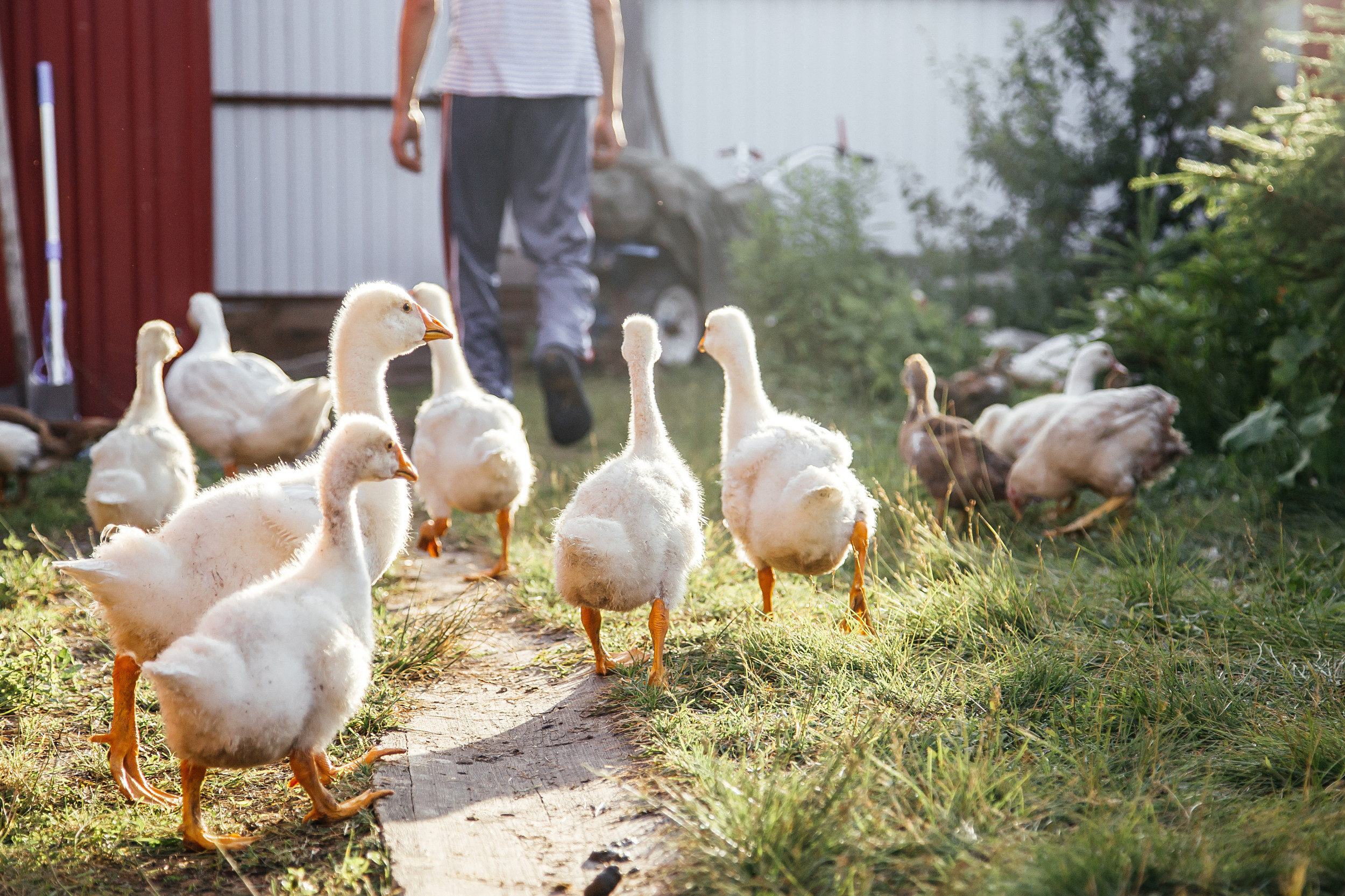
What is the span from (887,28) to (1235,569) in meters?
9.79

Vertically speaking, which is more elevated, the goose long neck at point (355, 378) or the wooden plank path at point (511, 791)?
the goose long neck at point (355, 378)

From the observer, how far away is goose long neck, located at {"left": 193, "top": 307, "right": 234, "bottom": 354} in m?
6.17

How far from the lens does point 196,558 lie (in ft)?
9.73

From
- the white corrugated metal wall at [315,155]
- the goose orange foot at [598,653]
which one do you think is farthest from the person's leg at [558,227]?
the white corrugated metal wall at [315,155]

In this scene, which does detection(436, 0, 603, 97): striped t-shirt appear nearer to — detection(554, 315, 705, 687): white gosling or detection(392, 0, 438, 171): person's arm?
detection(392, 0, 438, 171): person's arm

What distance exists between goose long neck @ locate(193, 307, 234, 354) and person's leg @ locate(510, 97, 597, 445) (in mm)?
1872

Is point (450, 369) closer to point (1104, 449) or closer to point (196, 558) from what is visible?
point (196, 558)

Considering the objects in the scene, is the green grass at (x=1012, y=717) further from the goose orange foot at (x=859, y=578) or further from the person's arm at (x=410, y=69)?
the person's arm at (x=410, y=69)

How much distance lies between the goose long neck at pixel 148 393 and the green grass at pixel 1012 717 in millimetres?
1790

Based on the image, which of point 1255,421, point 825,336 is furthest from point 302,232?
point 1255,421

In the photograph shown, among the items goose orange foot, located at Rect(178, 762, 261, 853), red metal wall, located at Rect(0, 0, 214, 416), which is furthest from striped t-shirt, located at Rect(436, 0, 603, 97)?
goose orange foot, located at Rect(178, 762, 261, 853)

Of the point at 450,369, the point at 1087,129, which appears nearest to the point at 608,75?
the point at 450,369

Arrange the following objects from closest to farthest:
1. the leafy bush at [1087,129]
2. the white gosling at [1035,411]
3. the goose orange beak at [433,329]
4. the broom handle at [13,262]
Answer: the goose orange beak at [433,329], the white gosling at [1035,411], the broom handle at [13,262], the leafy bush at [1087,129]

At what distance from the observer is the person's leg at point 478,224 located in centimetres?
682
